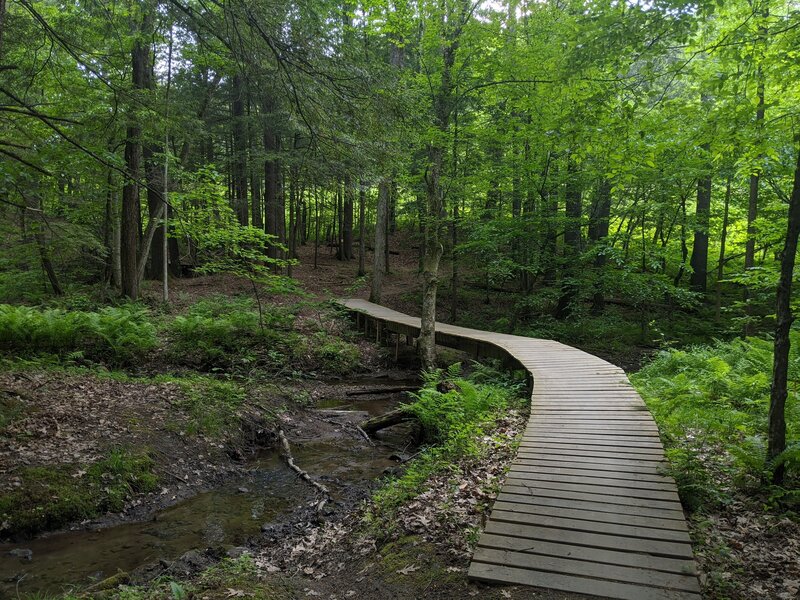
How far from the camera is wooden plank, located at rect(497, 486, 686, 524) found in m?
4.00

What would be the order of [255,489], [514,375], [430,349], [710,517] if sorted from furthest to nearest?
[430,349], [514,375], [255,489], [710,517]

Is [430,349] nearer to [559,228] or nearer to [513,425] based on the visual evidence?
[513,425]

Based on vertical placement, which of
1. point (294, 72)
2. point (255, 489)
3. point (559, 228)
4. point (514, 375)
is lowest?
point (255, 489)

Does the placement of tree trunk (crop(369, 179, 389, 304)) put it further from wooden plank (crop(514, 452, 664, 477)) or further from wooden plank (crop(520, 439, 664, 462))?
wooden plank (crop(514, 452, 664, 477))

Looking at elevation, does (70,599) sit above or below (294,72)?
below

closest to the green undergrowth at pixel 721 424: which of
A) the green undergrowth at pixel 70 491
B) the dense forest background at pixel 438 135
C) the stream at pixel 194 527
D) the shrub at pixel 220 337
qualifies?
the dense forest background at pixel 438 135

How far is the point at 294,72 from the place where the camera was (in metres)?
5.55

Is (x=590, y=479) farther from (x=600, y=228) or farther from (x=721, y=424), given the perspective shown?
(x=600, y=228)

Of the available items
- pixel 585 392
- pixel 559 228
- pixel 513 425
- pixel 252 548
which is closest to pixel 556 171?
pixel 559 228

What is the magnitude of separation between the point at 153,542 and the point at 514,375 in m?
7.83

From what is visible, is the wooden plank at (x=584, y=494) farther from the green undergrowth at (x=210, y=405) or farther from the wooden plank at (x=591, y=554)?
the green undergrowth at (x=210, y=405)

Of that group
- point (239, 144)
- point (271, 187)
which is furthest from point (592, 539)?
point (239, 144)

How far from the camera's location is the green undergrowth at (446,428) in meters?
5.51

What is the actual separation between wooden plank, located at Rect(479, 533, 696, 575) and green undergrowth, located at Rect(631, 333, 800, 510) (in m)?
1.37
